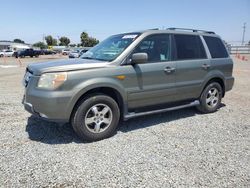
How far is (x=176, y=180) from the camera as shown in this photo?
10.2ft

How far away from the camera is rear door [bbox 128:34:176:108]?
4656 mm

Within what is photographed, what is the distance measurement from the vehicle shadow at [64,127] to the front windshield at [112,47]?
4.74 feet

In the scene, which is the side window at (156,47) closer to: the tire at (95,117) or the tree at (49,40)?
the tire at (95,117)

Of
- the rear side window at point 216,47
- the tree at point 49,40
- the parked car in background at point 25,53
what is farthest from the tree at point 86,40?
the rear side window at point 216,47

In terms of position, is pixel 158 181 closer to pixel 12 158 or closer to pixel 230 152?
pixel 230 152

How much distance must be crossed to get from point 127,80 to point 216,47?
9.50 ft

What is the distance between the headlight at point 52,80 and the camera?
3.92 meters

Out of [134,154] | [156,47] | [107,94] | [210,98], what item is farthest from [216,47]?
[134,154]

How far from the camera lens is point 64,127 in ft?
16.4

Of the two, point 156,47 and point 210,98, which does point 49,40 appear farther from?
point 156,47

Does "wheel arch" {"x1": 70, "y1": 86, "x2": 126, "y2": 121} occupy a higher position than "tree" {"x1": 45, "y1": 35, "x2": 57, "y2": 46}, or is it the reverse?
A: "tree" {"x1": 45, "y1": 35, "x2": 57, "y2": 46}

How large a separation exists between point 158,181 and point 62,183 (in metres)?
1.16

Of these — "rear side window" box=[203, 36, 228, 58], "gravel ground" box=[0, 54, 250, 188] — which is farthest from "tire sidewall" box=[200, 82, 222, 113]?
"rear side window" box=[203, 36, 228, 58]

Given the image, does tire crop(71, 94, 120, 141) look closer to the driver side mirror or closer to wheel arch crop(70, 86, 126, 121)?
wheel arch crop(70, 86, 126, 121)
